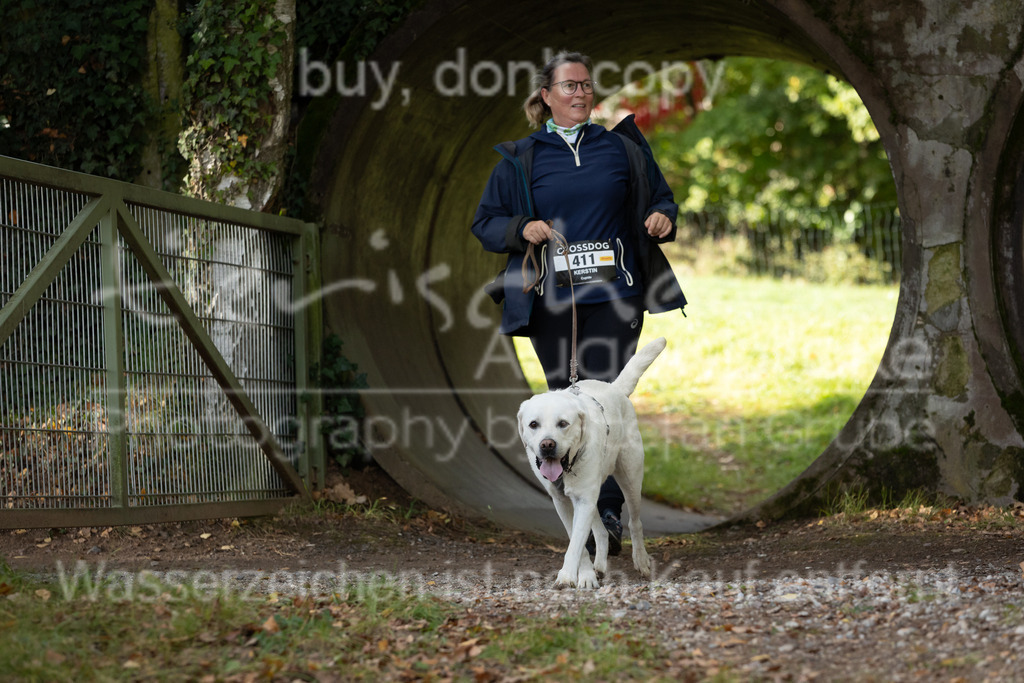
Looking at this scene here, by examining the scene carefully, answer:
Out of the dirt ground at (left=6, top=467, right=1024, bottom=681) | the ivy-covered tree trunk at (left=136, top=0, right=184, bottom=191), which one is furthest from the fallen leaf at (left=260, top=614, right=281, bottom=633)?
the ivy-covered tree trunk at (left=136, top=0, right=184, bottom=191)

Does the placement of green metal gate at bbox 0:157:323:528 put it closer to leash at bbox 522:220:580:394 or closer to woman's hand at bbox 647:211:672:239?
leash at bbox 522:220:580:394

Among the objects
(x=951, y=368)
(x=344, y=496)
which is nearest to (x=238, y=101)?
(x=344, y=496)

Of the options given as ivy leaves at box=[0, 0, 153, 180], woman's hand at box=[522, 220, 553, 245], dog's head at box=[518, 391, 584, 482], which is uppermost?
ivy leaves at box=[0, 0, 153, 180]

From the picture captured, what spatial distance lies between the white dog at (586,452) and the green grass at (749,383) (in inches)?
174

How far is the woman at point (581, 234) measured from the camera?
5.07 metres

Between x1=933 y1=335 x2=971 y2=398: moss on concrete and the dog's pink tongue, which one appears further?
x1=933 y1=335 x2=971 y2=398: moss on concrete

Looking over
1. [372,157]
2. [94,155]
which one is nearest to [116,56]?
[94,155]

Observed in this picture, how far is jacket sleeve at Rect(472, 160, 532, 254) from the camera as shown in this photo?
205 inches

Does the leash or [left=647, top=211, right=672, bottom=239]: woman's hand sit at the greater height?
[left=647, top=211, right=672, bottom=239]: woman's hand

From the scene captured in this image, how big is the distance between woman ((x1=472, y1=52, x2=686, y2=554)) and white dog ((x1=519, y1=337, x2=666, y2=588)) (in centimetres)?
17

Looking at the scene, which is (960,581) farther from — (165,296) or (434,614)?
(165,296)

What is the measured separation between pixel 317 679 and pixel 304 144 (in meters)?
4.46

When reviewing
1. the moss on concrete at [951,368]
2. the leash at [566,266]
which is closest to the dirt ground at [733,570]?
the moss on concrete at [951,368]

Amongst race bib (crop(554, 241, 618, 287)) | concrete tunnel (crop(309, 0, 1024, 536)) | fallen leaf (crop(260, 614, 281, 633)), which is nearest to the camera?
fallen leaf (crop(260, 614, 281, 633))
